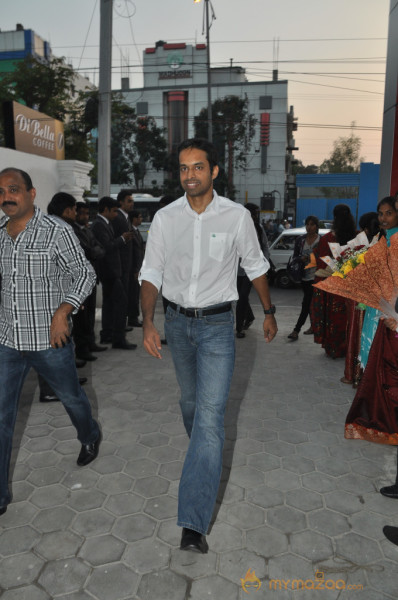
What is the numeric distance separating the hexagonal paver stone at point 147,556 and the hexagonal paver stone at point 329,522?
0.90m

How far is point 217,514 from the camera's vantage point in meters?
2.88

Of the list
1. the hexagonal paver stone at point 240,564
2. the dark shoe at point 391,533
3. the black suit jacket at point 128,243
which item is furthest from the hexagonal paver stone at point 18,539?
the black suit jacket at point 128,243

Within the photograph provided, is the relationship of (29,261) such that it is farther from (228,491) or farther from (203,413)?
(228,491)

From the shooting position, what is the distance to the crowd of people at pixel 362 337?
3.47 m

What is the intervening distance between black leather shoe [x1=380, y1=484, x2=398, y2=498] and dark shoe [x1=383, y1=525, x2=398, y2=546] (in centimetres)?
34

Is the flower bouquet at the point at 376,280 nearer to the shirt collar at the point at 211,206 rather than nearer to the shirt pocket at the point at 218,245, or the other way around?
the shirt pocket at the point at 218,245

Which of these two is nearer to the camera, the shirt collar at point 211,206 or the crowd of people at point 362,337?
the shirt collar at point 211,206

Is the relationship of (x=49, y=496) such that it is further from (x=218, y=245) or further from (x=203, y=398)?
(x=218, y=245)

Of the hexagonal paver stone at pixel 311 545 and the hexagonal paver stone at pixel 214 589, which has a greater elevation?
the hexagonal paver stone at pixel 214 589

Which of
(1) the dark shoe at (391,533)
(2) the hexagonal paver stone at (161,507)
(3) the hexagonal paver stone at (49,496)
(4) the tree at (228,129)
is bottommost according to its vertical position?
(3) the hexagonal paver stone at (49,496)

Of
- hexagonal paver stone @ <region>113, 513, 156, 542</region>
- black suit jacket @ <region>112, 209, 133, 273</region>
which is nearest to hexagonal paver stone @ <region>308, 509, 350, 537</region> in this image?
hexagonal paver stone @ <region>113, 513, 156, 542</region>

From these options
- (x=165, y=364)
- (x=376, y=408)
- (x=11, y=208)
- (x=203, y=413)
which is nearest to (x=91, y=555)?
(x=203, y=413)

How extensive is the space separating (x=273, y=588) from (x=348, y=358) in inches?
132

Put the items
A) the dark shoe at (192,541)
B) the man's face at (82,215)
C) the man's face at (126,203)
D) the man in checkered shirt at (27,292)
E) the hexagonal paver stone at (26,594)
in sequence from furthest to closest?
the man's face at (126,203) < the man's face at (82,215) < the man in checkered shirt at (27,292) < the dark shoe at (192,541) < the hexagonal paver stone at (26,594)
